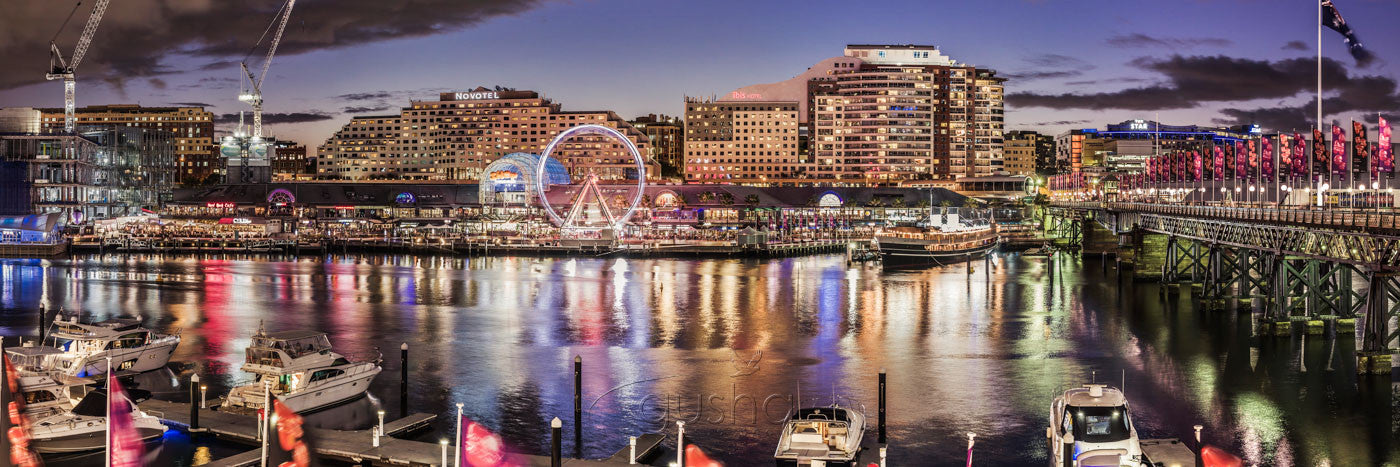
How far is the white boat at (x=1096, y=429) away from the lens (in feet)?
75.8

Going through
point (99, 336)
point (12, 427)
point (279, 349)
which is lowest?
point (99, 336)

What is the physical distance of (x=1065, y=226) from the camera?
155 metres

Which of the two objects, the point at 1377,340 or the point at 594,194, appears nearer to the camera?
the point at 1377,340

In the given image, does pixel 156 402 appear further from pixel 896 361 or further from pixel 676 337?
pixel 896 361

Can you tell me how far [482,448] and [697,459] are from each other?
6.69 m

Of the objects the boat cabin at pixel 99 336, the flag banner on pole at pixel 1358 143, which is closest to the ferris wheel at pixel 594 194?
the boat cabin at pixel 99 336

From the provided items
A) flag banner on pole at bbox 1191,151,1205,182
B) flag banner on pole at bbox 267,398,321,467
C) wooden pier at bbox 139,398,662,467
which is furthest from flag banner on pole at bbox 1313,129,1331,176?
flag banner on pole at bbox 267,398,321,467

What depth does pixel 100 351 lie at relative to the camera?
3688cm

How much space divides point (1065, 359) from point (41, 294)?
6329 centimetres

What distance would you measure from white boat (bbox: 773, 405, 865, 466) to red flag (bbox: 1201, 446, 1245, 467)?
8.38m

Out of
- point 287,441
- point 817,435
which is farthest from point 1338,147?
point 287,441

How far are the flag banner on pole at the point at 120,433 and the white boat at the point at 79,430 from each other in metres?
1.19

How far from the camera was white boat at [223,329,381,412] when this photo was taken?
1232 inches

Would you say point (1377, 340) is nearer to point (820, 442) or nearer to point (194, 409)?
point (820, 442)
